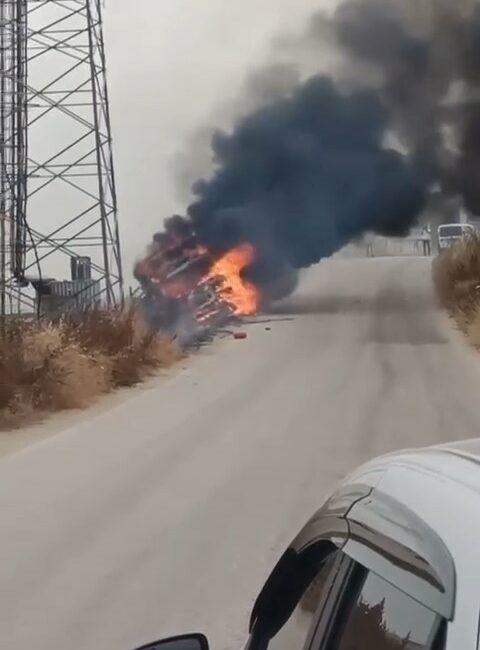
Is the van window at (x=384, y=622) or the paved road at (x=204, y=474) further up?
the van window at (x=384, y=622)

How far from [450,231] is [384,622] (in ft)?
63.3

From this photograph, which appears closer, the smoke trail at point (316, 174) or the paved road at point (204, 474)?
the paved road at point (204, 474)

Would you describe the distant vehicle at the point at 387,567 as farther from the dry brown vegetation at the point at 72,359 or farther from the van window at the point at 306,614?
the dry brown vegetation at the point at 72,359

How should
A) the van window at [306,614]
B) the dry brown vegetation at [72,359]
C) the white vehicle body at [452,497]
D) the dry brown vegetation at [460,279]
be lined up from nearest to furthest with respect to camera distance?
the white vehicle body at [452,497] → the van window at [306,614] → the dry brown vegetation at [72,359] → the dry brown vegetation at [460,279]

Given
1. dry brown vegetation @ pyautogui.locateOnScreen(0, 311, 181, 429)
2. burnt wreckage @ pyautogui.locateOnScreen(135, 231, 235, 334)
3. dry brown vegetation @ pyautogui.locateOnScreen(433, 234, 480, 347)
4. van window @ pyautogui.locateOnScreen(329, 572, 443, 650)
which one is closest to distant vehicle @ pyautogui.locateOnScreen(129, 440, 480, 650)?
van window @ pyautogui.locateOnScreen(329, 572, 443, 650)

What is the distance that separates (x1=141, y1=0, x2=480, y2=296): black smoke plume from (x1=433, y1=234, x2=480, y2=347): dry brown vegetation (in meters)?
1.58

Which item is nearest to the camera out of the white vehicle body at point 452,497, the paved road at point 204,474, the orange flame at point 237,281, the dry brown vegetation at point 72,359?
the white vehicle body at point 452,497

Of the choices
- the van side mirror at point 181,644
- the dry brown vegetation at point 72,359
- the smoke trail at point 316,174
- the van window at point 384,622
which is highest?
the smoke trail at point 316,174

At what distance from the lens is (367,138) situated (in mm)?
20438

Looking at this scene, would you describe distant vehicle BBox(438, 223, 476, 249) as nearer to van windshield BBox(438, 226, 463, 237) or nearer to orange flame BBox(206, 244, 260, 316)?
van windshield BBox(438, 226, 463, 237)

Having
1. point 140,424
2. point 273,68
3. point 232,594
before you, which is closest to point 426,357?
point 140,424

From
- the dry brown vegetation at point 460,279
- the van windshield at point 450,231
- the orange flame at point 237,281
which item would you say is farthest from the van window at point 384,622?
the van windshield at point 450,231

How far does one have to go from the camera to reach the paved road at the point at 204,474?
5480 mm

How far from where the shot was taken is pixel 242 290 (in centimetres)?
1838
